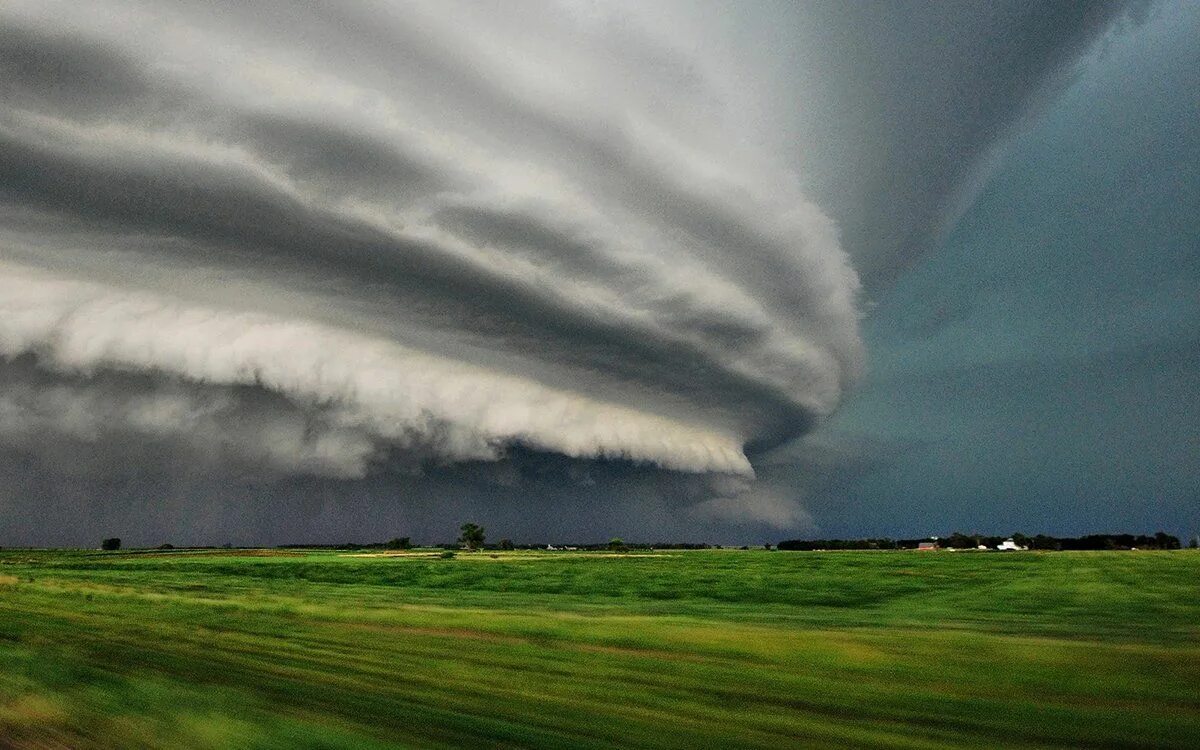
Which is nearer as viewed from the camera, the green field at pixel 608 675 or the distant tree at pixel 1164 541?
the green field at pixel 608 675

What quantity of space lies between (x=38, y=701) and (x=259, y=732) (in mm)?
5514

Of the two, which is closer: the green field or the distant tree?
the green field

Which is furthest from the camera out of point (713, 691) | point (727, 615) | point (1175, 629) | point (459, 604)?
point (459, 604)

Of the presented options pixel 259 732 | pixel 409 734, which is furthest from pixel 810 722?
pixel 259 732

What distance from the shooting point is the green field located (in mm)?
11688

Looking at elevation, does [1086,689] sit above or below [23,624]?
above

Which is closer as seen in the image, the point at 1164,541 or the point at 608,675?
the point at 608,675

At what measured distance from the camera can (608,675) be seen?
1670cm

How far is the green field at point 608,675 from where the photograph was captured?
38.3 feet

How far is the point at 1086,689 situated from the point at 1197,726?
9.77ft

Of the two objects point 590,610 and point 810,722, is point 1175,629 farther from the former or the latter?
point 590,610

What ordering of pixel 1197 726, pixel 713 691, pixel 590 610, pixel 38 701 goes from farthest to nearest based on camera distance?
pixel 590 610 → pixel 713 691 → pixel 38 701 → pixel 1197 726

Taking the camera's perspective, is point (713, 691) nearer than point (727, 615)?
Yes

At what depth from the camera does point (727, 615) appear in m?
29.3
